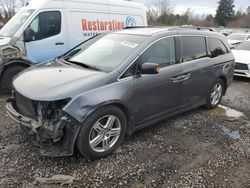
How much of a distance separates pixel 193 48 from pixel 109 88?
2165mm

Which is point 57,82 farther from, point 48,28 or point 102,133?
point 48,28

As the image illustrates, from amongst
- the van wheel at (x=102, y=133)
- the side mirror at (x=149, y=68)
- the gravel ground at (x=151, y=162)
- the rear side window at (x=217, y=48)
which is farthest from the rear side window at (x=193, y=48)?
the van wheel at (x=102, y=133)

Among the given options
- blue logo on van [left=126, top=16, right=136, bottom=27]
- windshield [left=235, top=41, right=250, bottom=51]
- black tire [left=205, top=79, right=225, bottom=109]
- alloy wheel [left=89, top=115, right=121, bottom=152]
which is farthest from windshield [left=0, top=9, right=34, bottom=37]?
windshield [left=235, top=41, right=250, bottom=51]

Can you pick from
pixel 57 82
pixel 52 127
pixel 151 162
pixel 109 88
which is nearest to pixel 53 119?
pixel 52 127

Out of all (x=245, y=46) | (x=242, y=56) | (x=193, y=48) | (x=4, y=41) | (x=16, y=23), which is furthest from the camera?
(x=245, y=46)

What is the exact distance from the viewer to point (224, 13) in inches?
2653

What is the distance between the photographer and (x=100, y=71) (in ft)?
11.9

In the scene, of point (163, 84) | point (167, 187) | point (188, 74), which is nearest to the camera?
point (167, 187)

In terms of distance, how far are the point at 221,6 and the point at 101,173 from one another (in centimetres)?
7250

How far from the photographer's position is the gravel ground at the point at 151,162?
3.12 meters

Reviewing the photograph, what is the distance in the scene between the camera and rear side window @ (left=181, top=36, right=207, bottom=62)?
4590mm

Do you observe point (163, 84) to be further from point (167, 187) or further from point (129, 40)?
point (167, 187)

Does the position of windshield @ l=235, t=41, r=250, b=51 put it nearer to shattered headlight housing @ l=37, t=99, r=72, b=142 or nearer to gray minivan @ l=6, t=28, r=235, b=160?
gray minivan @ l=6, t=28, r=235, b=160

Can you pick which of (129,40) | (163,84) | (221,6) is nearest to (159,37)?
(129,40)
